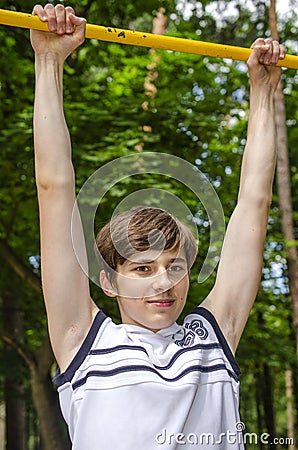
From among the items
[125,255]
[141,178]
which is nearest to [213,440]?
[125,255]

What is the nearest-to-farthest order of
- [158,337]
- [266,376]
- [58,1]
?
1. [158,337]
2. [58,1]
3. [266,376]

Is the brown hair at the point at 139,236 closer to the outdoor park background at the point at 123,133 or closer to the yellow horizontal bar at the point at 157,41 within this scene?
the yellow horizontal bar at the point at 157,41

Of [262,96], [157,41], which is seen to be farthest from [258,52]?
[157,41]

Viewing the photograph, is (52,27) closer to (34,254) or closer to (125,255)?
(125,255)

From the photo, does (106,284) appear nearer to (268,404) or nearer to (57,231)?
(57,231)

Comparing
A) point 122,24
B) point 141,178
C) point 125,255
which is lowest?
point 125,255

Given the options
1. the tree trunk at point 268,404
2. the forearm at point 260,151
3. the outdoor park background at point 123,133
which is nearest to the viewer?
the forearm at point 260,151

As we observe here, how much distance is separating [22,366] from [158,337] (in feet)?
22.6

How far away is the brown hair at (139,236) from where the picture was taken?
173cm

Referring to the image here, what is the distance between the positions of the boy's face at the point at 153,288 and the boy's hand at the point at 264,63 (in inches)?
30.8

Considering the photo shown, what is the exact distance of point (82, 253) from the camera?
1.72m

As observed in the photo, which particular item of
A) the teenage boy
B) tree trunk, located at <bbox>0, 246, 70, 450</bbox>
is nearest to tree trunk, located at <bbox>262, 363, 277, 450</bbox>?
tree trunk, located at <bbox>0, 246, 70, 450</bbox>

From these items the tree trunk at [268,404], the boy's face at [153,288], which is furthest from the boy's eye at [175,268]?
the tree trunk at [268,404]

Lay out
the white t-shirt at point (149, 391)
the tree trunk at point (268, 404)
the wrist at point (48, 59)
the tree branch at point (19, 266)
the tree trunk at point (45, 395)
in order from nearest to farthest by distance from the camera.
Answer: the white t-shirt at point (149, 391) < the wrist at point (48, 59) < the tree branch at point (19, 266) < the tree trunk at point (45, 395) < the tree trunk at point (268, 404)
